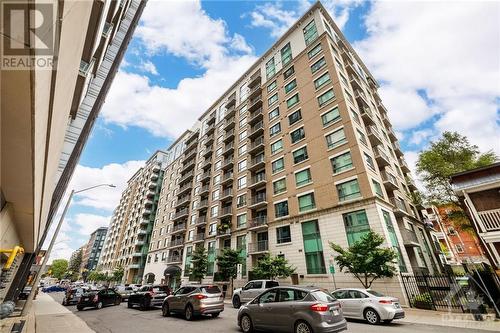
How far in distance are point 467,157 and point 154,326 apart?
99.9 ft

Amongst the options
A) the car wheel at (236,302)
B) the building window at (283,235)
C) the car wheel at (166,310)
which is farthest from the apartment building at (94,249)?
the car wheel at (166,310)

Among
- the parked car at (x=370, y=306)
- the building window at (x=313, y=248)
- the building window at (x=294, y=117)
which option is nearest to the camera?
the parked car at (x=370, y=306)

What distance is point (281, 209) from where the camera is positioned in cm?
2714

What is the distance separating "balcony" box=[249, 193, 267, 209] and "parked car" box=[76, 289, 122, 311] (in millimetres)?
16783

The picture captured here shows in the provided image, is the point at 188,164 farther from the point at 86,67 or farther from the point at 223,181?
the point at 86,67

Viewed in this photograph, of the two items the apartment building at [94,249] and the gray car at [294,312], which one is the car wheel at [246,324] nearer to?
the gray car at [294,312]

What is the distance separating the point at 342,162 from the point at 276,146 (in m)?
10.2

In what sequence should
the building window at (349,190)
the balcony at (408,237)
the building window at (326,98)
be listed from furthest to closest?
1. the building window at (326,98)
2. the building window at (349,190)
3. the balcony at (408,237)

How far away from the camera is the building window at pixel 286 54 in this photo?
115 ft

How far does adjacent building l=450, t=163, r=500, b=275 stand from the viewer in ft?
50.1

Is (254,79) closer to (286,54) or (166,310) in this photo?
(286,54)

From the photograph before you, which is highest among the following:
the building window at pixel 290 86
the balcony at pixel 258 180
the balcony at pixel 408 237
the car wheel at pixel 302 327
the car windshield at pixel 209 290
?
the building window at pixel 290 86

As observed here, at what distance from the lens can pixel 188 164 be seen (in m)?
51.2

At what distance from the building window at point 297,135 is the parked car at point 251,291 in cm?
1702
